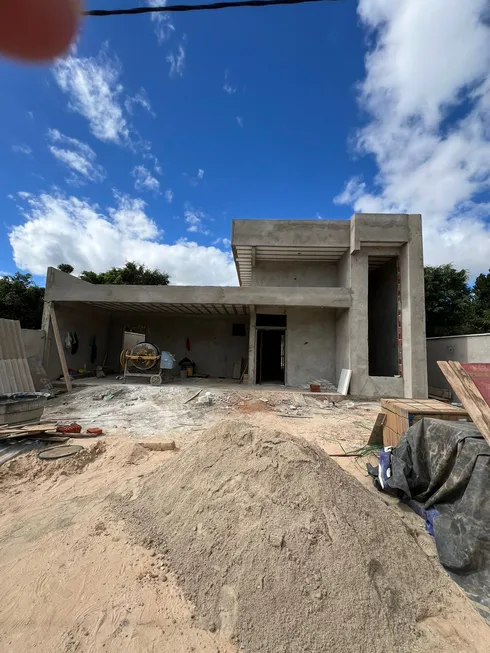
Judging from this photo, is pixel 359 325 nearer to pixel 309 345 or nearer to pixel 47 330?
pixel 309 345

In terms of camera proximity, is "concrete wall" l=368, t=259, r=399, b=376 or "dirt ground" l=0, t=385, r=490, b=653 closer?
"dirt ground" l=0, t=385, r=490, b=653

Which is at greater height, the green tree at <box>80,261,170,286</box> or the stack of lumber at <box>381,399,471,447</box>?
the green tree at <box>80,261,170,286</box>

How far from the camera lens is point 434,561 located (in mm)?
2736

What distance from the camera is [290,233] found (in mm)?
11812

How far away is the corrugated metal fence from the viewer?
28.3 feet

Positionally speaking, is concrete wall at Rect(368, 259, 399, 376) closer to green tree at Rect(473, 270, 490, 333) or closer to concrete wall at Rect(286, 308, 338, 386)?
concrete wall at Rect(286, 308, 338, 386)

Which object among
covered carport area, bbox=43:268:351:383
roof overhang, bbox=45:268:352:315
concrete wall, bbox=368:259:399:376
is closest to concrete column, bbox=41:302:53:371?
covered carport area, bbox=43:268:351:383

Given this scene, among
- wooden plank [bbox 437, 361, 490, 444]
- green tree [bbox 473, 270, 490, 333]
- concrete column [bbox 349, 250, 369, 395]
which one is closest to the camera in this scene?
wooden plank [bbox 437, 361, 490, 444]

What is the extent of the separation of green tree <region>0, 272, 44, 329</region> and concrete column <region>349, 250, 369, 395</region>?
17540mm

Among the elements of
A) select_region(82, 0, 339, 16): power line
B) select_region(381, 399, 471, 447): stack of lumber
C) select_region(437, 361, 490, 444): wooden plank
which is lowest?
select_region(381, 399, 471, 447): stack of lumber

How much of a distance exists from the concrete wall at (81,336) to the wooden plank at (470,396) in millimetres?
12577

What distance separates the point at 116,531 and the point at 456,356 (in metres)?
13.6

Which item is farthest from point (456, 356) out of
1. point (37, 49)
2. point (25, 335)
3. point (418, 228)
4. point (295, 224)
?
point (25, 335)

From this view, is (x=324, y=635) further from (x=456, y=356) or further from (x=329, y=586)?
(x=456, y=356)
